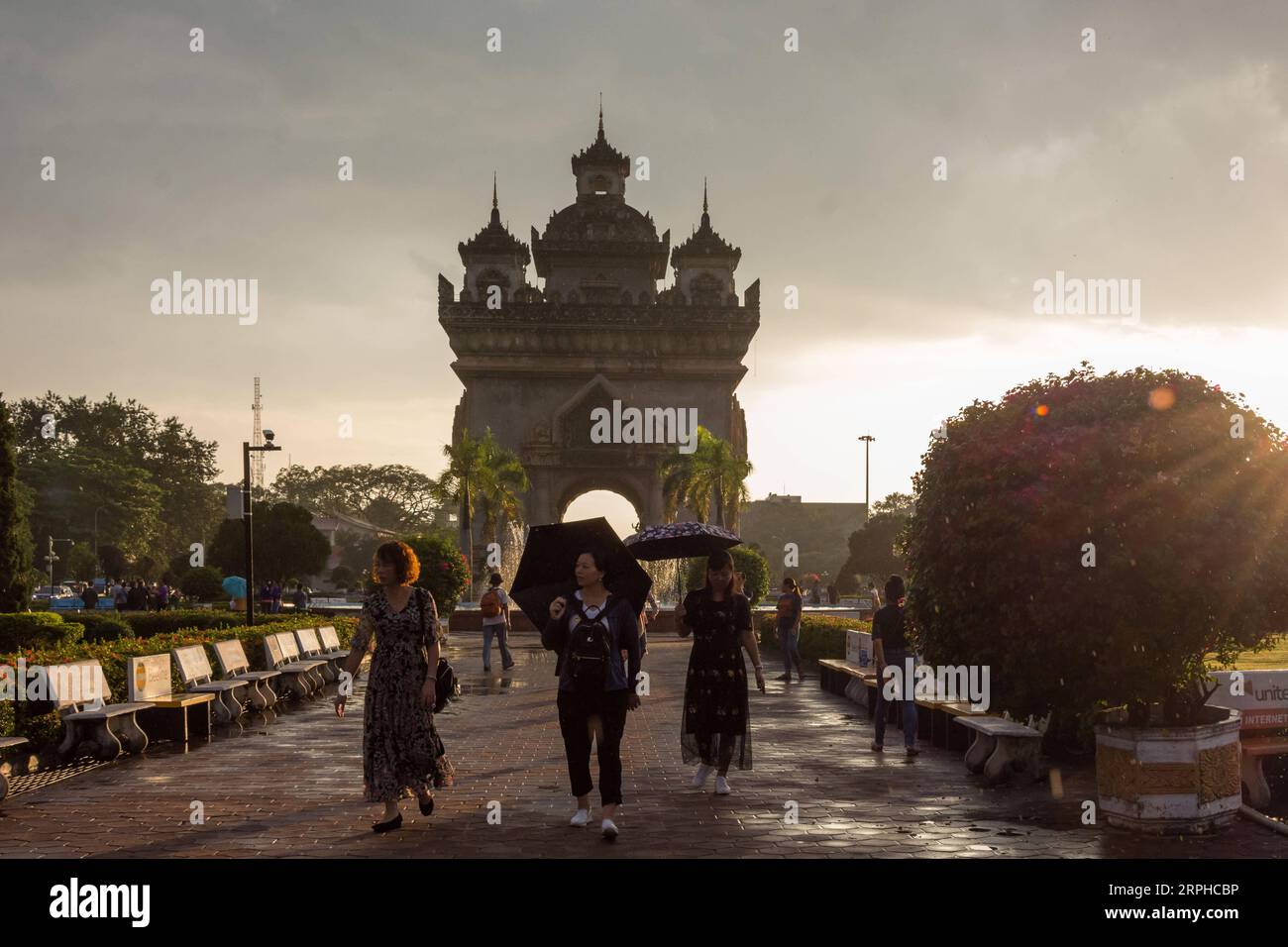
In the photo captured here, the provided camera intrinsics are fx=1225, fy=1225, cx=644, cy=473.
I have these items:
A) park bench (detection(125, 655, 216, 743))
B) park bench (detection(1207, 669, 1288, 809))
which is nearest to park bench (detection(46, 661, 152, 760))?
park bench (detection(125, 655, 216, 743))

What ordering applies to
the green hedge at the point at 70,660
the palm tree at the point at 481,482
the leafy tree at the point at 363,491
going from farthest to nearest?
the leafy tree at the point at 363,491 < the palm tree at the point at 481,482 < the green hedge at the point at 70,660

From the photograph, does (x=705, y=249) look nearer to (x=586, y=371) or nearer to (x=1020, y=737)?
(x=586, y=371)

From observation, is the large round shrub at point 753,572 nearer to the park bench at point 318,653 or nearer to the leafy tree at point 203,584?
the park bench at point 318,653

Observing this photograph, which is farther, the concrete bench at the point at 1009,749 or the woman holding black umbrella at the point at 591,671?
the concrete bench at the point at 1009,749

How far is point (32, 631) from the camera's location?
24.4 metres

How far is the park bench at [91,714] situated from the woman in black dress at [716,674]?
5.61 meters

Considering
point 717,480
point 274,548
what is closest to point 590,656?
point 717,480

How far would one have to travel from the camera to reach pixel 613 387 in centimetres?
5759

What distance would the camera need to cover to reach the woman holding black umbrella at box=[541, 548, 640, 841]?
8055mm

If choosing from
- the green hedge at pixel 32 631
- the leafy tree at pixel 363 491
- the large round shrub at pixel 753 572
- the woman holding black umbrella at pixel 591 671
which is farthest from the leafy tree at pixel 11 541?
the leafy tree at pixel 363 491

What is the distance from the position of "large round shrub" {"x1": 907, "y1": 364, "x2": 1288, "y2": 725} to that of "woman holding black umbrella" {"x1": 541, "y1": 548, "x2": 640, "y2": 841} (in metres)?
2.69

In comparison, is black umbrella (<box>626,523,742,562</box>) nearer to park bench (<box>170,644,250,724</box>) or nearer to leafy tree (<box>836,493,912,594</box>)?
park bench (<box>170,644,250,724</box>)

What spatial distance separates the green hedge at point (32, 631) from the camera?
2381 cm

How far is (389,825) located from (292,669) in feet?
33.1
